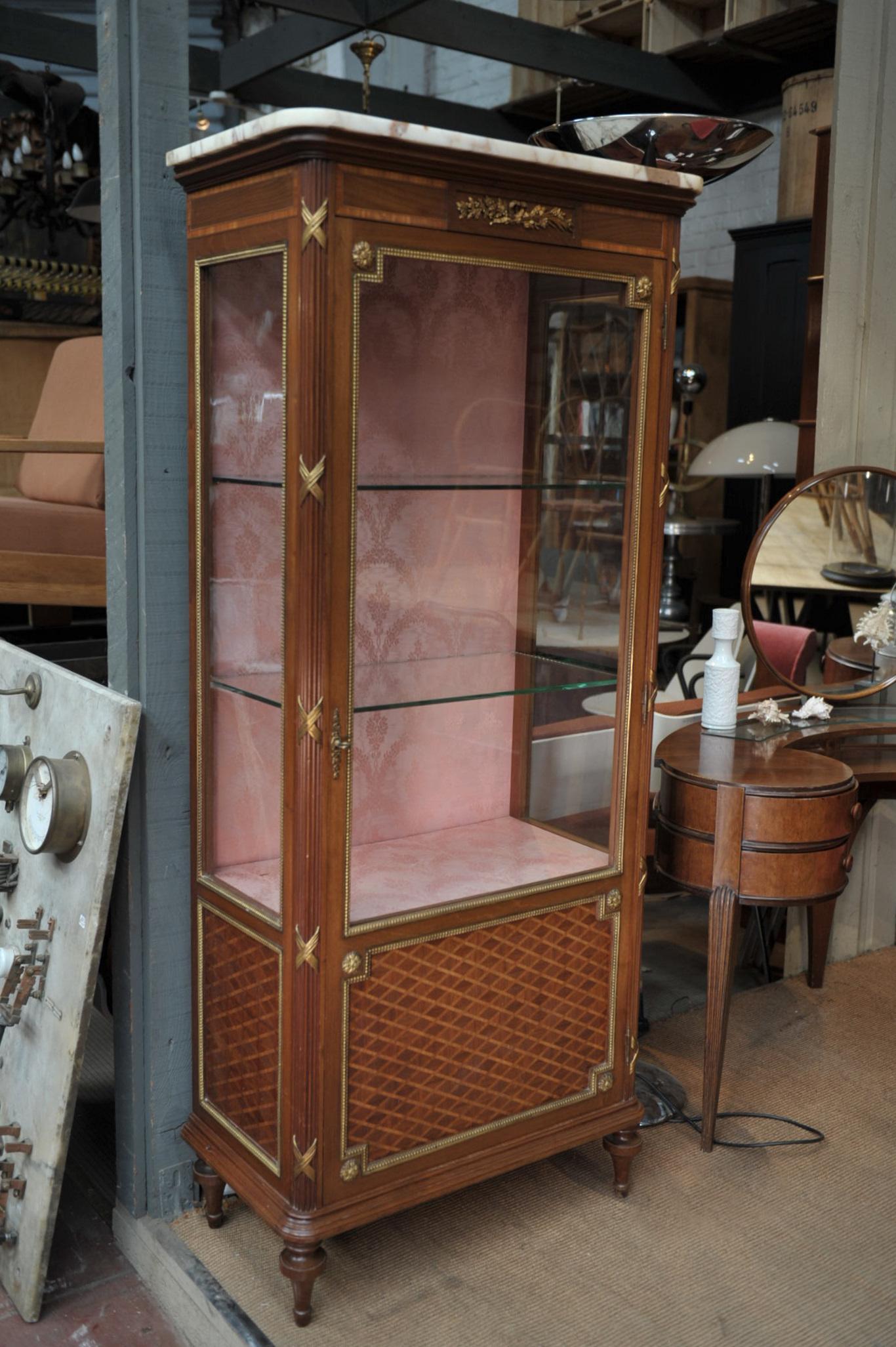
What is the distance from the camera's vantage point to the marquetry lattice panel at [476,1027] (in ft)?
6.58

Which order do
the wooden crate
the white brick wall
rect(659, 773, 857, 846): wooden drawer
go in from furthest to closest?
the white brick wall
the wooden crate
rect(659, 773, 857, 846): wooden drawer

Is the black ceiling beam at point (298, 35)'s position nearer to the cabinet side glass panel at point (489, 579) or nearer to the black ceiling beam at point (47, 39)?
the black ceiling beam at point (47, 39)

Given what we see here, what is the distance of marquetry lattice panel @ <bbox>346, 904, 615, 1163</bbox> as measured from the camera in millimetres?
2006

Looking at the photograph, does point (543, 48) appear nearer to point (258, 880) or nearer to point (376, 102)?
point (376, 102)

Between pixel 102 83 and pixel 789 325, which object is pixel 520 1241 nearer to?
pixel 102 83

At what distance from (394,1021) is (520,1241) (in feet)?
1.77

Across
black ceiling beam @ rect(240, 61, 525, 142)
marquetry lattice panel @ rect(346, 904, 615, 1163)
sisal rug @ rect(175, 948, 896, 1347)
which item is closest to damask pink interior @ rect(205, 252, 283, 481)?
marquetry lattice panel @ rect(346, 904, 615, 1163)

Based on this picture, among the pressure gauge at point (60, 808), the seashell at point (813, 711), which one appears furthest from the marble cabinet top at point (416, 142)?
the seashell at point (813, 711)

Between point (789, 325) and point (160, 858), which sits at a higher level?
point (789, 325)

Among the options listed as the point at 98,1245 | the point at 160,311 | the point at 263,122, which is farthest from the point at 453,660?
the point at 98,1245

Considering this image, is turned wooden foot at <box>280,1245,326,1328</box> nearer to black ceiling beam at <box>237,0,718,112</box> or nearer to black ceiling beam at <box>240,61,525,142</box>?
black ceiling beam at <box>237,0,718,112</box>

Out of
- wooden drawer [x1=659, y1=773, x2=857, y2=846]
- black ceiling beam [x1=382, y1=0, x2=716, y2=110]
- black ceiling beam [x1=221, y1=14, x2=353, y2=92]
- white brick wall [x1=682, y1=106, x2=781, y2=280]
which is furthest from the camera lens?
white brick wall [x1=682, y1=106, x2=781, y2=280]

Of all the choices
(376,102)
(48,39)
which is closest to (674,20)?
(376,102)

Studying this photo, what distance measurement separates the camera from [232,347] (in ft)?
6.52
